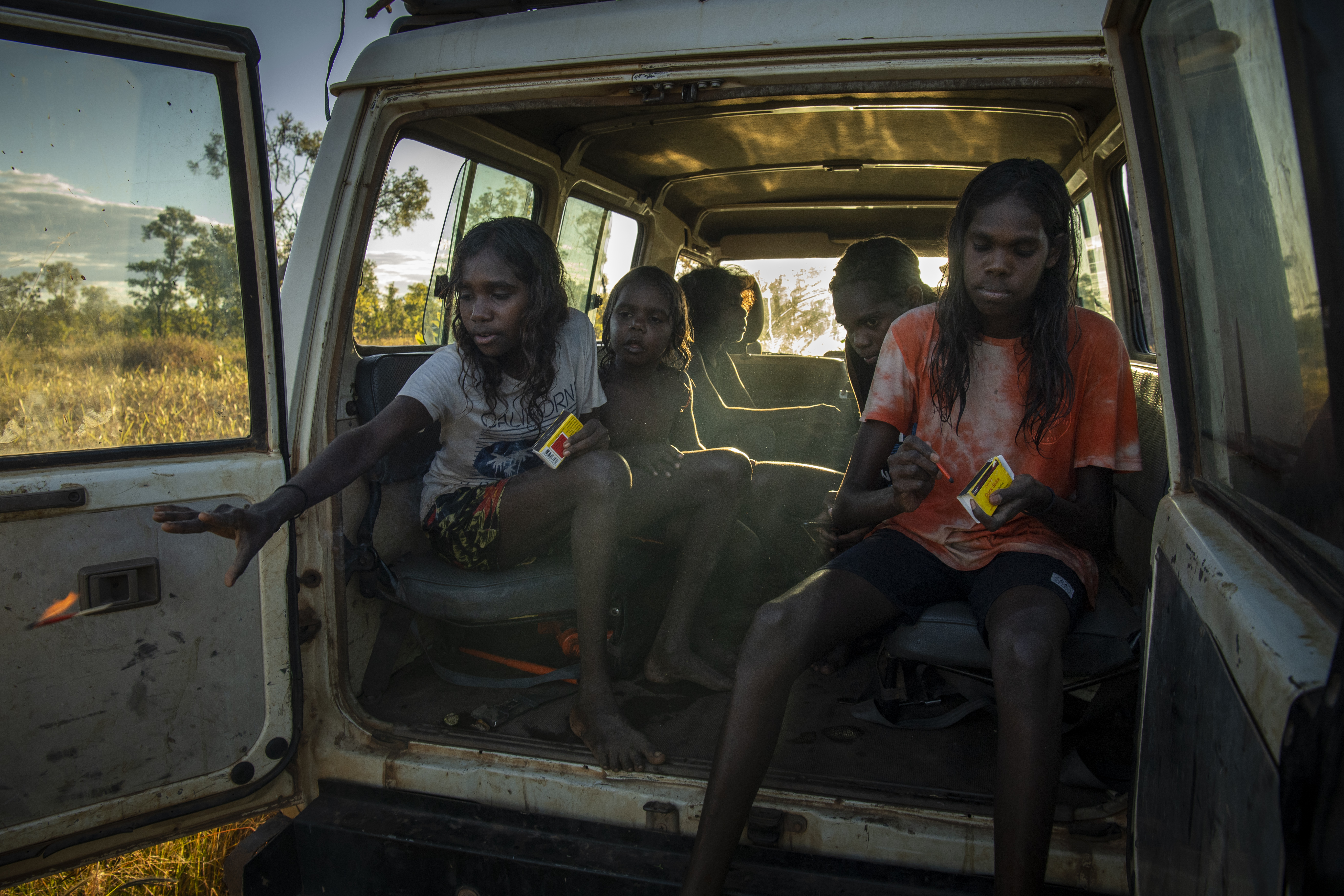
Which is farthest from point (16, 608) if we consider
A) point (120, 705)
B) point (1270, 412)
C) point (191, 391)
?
point (1270, 412)

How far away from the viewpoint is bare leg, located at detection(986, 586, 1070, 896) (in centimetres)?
132

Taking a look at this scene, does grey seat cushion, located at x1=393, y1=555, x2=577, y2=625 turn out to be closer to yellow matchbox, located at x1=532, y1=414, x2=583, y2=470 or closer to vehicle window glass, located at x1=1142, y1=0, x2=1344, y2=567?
yellow matchbox, located at x1=532, y1=414, x2=583, y2=470

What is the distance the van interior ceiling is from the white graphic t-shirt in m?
0.21

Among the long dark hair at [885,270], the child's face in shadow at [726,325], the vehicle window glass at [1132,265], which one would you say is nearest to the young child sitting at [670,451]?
the long dark hair at [885,270]

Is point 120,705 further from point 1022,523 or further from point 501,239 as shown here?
point 1022,523

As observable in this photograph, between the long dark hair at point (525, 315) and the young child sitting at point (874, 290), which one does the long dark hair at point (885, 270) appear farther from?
the long dark hair at point (525, 315)

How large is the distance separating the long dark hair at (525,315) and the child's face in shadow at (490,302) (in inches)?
0.6

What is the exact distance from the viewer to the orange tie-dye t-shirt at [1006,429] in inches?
67.3

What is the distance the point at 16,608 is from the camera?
1.44 metres

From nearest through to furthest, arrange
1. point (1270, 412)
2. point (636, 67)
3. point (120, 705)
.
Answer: point (1270, 412) → point (120, 705) → point (636, 67)

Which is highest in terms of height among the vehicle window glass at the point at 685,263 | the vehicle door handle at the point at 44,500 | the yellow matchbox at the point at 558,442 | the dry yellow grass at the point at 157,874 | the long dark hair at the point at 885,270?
the vehicle window glass at the point at 685,263

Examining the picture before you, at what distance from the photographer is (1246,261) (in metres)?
0.96

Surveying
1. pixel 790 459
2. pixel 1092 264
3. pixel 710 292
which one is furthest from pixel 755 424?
pixel 1092 264

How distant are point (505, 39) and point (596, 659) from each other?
1.47m
